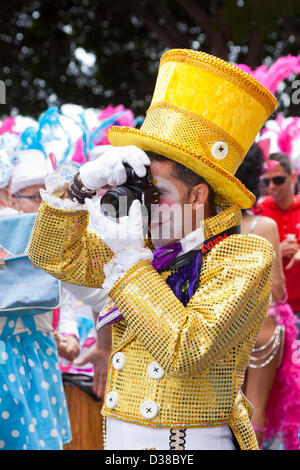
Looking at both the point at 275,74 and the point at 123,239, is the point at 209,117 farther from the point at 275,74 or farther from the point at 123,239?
the point at 275,74

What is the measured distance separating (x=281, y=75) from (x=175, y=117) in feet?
6.37

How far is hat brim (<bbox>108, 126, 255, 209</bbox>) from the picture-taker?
1861 mm

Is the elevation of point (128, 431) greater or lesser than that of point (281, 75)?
lesser

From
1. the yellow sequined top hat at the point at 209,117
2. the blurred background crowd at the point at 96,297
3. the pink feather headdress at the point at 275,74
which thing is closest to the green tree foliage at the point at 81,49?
the blurred background crowd at the point at 96,297

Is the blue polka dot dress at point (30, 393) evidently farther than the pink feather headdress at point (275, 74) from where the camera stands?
No

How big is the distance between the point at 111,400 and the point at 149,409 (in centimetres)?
14

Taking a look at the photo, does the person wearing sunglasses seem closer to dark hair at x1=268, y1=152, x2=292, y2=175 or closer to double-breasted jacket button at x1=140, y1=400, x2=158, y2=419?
dark hair at x1=268, y1=152, x2=292, y2=175

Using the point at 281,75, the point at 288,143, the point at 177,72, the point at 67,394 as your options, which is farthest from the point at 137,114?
the point at 177,72

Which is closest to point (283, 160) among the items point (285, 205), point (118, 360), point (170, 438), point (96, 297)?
point (285, 205)

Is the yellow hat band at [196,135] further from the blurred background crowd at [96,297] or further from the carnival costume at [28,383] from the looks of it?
the carnival costume at [28,383]

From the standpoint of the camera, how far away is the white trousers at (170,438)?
1.84 meters

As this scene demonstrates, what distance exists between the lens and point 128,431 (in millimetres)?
1878
